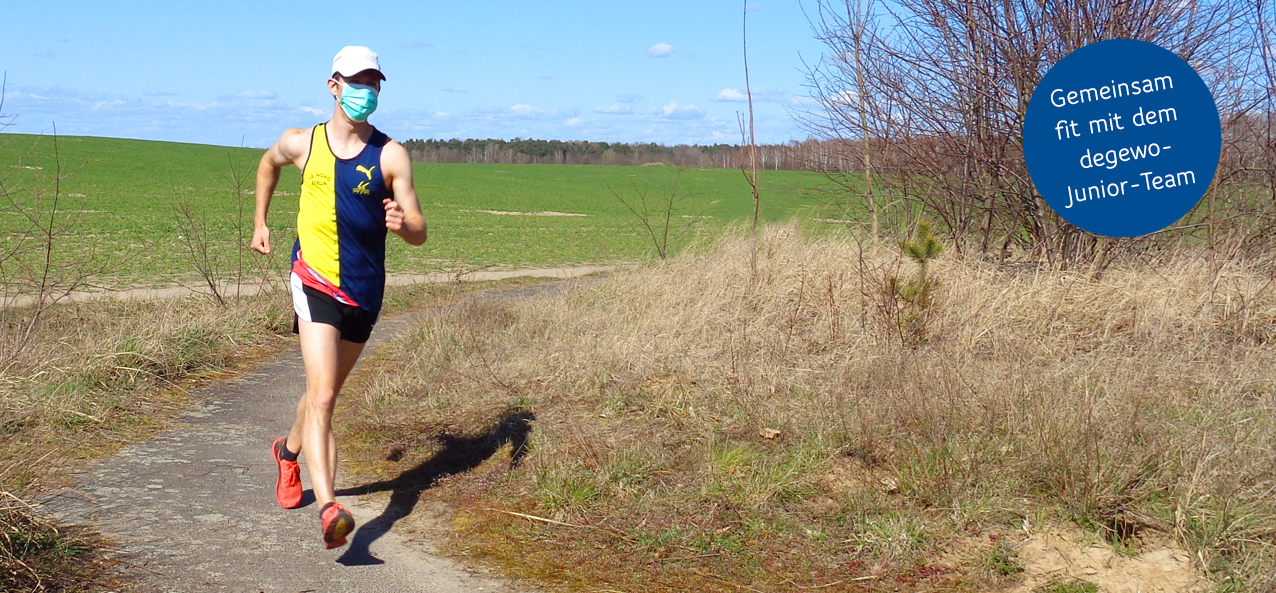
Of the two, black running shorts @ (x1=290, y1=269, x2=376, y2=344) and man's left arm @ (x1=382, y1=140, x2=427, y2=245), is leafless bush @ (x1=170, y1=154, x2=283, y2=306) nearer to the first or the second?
black running shorts @ (x1=290, y1=269, x2=376, y2=344)

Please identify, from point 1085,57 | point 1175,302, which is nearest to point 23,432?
point 1085,57

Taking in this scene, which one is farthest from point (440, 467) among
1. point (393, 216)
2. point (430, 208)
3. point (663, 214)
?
point (430, 208)

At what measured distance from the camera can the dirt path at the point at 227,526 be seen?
398 centimetres

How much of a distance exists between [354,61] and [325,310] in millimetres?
1036

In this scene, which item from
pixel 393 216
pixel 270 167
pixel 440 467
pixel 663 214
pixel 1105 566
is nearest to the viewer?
pixel 1105 566

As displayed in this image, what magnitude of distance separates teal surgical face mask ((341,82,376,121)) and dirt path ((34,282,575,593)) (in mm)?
1776

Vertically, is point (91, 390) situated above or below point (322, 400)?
below

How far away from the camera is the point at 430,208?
149 ft

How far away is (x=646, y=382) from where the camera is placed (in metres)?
6.30

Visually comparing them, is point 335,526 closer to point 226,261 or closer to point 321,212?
point 321,212

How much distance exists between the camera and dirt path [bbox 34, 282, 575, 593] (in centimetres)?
398

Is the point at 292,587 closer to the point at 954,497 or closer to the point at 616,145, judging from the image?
the point at 954,497

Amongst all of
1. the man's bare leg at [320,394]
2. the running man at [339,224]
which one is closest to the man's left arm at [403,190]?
the running man at [339,224]

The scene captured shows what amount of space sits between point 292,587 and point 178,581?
413mm
